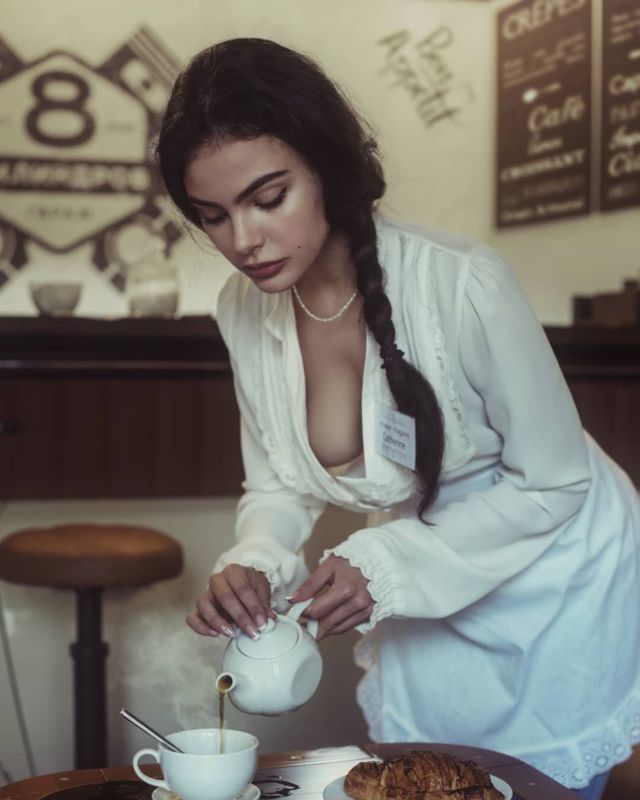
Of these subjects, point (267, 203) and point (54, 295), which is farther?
point (54, 295)

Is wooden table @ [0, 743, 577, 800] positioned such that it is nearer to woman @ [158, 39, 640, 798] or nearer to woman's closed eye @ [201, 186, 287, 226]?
woman @ [158, 39, 640, 798]

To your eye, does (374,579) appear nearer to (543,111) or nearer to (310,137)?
(310,137)

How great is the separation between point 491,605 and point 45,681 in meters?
1.47

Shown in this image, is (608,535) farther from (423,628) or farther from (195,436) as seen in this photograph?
(195,436)

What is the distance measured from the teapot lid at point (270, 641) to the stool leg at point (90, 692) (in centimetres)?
126

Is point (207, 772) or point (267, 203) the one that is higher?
point (267, 203)

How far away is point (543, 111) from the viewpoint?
4.19m

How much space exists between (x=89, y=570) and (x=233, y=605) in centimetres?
107

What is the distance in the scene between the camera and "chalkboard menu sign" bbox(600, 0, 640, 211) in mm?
3764

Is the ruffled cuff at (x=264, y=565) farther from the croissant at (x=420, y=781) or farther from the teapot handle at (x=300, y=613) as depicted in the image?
the croissant at (x=420, y=781)

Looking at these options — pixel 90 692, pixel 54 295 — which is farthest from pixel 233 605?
pixel 54 295

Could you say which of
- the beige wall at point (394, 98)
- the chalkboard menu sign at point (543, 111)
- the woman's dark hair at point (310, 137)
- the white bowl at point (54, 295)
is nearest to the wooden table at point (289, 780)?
the woman's dark hair at point (310, 137)

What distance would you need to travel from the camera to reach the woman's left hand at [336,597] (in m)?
1.33

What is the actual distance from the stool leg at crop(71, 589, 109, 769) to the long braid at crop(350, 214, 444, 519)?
115 cm
